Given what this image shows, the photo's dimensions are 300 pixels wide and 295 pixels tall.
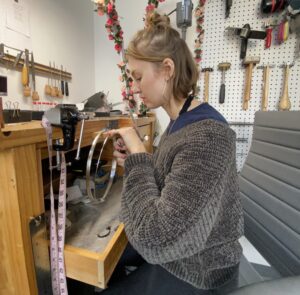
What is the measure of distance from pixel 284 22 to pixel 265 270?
1.33m

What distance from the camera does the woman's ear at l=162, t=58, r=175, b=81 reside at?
58cm

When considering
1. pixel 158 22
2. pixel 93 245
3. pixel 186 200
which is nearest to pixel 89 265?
pixel 93 245

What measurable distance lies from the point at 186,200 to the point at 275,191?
466 millimetres

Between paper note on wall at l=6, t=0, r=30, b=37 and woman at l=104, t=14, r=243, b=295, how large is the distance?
2.37 feet

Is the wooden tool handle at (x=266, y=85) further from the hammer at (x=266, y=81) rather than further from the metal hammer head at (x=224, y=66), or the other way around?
the metal hammer head at (x=224, y=66)

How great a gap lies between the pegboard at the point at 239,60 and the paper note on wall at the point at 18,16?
1.08 meters

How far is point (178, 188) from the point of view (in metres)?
0.41

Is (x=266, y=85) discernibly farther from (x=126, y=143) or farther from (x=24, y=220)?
(x=24, y=220)

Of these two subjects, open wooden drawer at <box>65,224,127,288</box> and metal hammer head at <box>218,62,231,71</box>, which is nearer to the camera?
open wooden drawer at <box>65,224,127,288</box>

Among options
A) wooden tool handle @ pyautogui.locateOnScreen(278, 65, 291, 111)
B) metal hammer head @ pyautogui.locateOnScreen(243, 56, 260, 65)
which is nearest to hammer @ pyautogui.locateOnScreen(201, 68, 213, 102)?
metal hammer head @ pyautogui.locateOnScreen(243, 56, 260, 65)

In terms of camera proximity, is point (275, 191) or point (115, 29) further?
point (115, 29)

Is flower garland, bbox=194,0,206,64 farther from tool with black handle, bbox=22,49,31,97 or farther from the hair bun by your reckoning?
tool with black handle, bbox=22,49,31,97

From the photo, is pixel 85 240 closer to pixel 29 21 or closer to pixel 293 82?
pixel 29 21

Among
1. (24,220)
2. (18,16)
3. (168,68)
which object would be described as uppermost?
(18,16)
